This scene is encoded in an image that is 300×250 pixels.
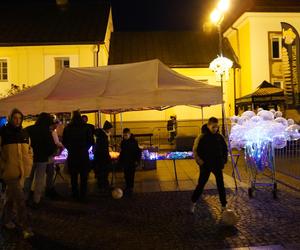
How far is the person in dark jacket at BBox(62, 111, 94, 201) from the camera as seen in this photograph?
876 cm

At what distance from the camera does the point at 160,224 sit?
696 cm

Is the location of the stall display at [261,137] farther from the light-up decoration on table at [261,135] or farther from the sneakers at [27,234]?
the sneakers at [27,234]

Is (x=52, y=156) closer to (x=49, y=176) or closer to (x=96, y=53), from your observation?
(x=49, y=176)

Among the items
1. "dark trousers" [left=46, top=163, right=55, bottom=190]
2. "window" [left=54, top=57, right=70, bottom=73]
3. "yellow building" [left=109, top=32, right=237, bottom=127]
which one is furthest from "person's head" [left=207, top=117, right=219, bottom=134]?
"window" [left=54, top=57, right=70, bottom=73]

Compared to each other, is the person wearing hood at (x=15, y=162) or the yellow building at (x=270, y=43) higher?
the yellow building at (x=270, y=43)

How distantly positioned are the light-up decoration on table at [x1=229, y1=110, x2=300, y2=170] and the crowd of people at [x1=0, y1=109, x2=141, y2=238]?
7.85 feet

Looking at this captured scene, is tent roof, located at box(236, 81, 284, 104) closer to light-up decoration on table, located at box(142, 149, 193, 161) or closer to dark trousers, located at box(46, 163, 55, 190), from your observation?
light-up decoration on table, located at box(142, 149, 193, 161)

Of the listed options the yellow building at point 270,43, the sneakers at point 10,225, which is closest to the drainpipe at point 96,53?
the yellow building at point 270,43

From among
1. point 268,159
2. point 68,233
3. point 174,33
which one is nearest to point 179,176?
point 268,159

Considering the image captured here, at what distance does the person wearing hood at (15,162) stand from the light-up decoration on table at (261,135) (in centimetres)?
487

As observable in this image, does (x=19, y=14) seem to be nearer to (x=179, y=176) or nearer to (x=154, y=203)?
(x=179, y=176)

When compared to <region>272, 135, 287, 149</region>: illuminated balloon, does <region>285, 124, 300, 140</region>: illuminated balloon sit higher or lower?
higher

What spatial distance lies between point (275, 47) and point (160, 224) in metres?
20.9

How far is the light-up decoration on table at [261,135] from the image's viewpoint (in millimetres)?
8977
